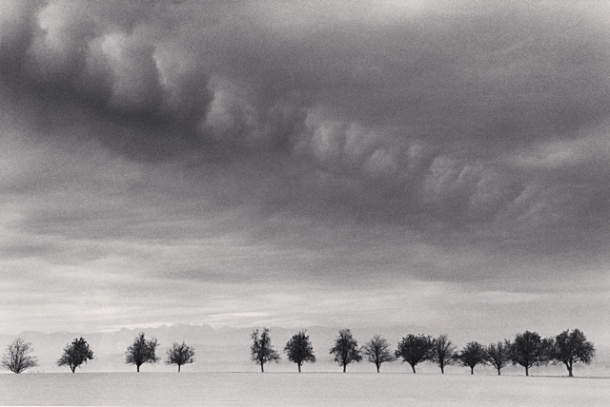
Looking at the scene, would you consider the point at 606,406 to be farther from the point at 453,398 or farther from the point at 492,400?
the point at 453,398

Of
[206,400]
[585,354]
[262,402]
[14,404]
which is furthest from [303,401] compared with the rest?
[585,354]

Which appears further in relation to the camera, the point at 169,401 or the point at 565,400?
the point at 565,400

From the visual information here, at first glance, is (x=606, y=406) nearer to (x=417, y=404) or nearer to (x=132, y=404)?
(x=417, y=404)

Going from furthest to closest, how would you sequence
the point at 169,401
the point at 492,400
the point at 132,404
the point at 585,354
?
the point at 585,354 < the point at 492,400 < the point at 169,401 < the point at 132,404

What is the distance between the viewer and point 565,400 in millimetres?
72938

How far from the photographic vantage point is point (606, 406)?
65312 mm

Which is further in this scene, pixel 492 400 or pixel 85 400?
pixel 492 400

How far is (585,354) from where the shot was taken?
19738 centimetres

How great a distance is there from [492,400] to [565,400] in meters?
9.84

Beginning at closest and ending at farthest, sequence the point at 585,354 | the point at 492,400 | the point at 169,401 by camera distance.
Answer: the point at 169,401 → the point at 492,400 → the point at 585,354

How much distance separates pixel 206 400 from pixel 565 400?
1706 inches

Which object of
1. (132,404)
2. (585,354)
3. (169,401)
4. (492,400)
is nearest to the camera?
(132,404)

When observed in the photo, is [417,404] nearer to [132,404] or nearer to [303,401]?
[303,401]

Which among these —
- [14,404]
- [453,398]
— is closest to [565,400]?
[453,398]
